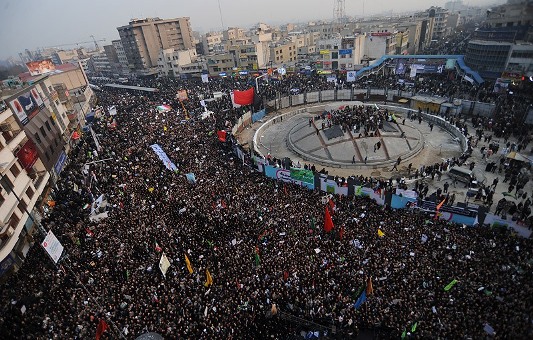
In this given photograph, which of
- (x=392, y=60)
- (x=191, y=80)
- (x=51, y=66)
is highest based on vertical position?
(x=51, y=66)

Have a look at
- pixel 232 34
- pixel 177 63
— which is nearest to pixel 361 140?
pixel 177 63

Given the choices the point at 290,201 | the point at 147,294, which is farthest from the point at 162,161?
the point at 147,294

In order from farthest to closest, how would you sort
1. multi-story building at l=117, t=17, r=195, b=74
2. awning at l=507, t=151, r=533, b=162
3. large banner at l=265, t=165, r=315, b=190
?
1. multi-story building at l=117, t=17, r=195, b=74
2. large banner at l=265, t=165, r=315, b=190
3. awning at l=507, t=151, r=533, b=162

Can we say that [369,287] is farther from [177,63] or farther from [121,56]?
[121,56]

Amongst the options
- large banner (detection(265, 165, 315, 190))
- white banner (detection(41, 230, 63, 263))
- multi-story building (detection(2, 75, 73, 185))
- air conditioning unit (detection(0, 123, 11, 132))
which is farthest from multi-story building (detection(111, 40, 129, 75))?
white banner (detection(41, 230, 63, 263))

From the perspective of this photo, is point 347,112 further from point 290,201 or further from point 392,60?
point 392,60

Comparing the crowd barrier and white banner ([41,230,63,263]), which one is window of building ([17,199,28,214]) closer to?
white banner ([41,230,63,263])

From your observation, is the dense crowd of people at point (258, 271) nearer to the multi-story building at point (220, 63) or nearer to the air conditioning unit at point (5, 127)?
the air conditioning unit at point (5, 127)
